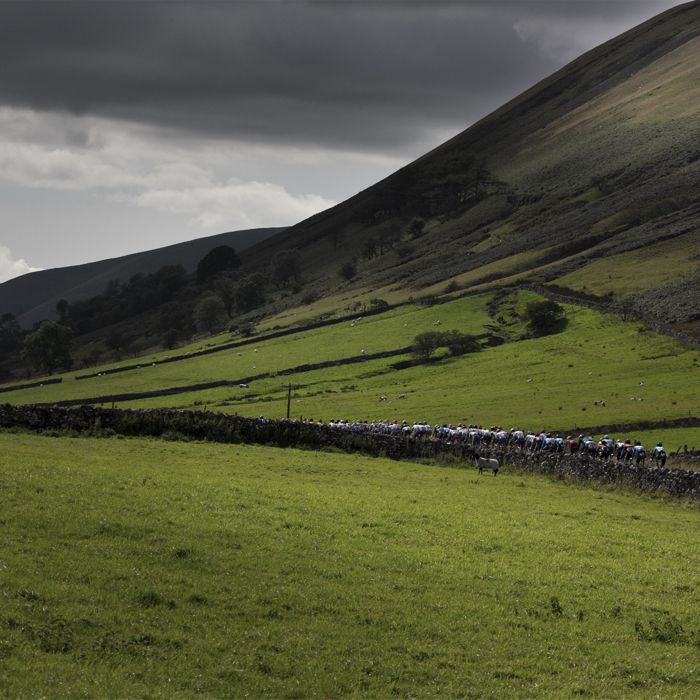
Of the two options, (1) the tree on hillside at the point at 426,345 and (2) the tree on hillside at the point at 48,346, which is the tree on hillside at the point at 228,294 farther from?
(1) the tree on hillside at the point at 426,345

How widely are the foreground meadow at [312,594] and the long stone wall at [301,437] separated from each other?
646cm

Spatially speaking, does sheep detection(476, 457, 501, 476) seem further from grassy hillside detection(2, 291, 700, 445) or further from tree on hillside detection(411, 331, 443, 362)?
tree on hillside detection(411, 331, 443, 362)

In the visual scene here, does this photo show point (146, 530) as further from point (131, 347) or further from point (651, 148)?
point (651, 148)

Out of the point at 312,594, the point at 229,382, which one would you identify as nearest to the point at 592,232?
the point at 229,382

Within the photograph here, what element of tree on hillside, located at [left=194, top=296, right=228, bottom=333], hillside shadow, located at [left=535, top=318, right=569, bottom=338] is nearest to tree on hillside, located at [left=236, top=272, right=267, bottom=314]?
tree on hillside, located at [left=194, top=296, right=228, bottom=333]

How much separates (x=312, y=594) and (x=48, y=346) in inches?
5737

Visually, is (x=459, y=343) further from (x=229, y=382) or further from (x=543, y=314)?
(x=229, y=382)

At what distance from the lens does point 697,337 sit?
6981 centimetres

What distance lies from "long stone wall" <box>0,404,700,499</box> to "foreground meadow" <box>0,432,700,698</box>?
646 cm

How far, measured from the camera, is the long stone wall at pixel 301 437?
26984 millimetres

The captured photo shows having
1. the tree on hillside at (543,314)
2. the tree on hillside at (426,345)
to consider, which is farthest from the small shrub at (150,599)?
the tree on hillside at (543,314)

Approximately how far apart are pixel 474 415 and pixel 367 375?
98.1ft

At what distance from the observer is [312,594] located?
12.2 metres

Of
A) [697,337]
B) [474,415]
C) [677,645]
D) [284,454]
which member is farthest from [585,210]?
[677,645]
